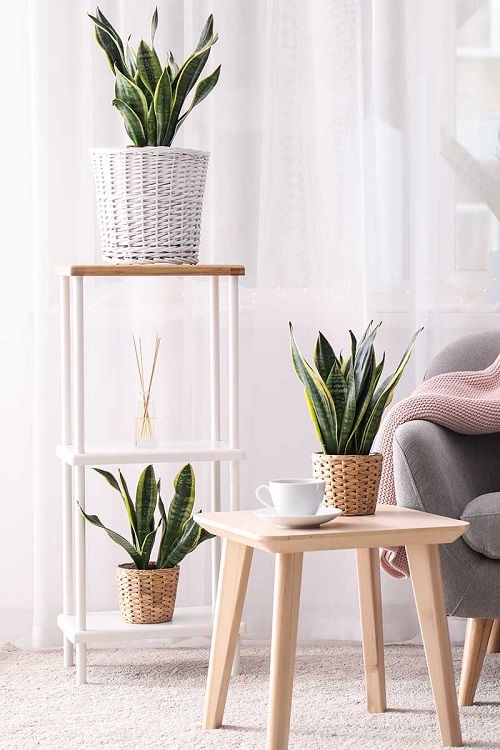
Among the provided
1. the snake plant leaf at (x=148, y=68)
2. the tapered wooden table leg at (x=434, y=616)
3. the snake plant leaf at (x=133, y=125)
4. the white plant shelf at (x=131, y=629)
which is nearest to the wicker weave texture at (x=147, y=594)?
the white plant shelf at (x=131, y=629)

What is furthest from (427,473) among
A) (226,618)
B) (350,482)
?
(226,618)

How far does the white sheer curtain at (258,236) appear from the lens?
8.91ft

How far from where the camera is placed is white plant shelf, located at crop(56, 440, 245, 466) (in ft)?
7.59

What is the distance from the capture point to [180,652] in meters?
2.67

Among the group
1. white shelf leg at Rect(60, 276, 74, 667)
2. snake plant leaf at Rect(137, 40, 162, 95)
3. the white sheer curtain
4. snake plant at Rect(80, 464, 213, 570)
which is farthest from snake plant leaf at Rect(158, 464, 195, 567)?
snake plant leaf at Rect(137, 40, 162, 95)

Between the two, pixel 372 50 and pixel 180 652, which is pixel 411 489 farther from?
pixel 372 50

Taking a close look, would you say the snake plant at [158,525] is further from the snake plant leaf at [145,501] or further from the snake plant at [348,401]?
the snake plant at [348,401]

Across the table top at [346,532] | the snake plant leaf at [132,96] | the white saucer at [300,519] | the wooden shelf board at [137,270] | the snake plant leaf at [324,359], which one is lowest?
the table top at [346,532]

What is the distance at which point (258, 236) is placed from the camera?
2.80m

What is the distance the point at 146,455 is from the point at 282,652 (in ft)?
2.29

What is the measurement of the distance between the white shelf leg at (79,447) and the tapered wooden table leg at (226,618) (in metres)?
0.43

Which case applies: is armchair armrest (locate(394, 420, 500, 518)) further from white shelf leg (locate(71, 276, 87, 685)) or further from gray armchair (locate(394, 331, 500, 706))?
white shelf leg (locate(71, 276, 87, 685))

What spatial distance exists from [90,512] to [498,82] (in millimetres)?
1521

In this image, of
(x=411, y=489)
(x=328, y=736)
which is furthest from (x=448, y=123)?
(x=328, y=736)
